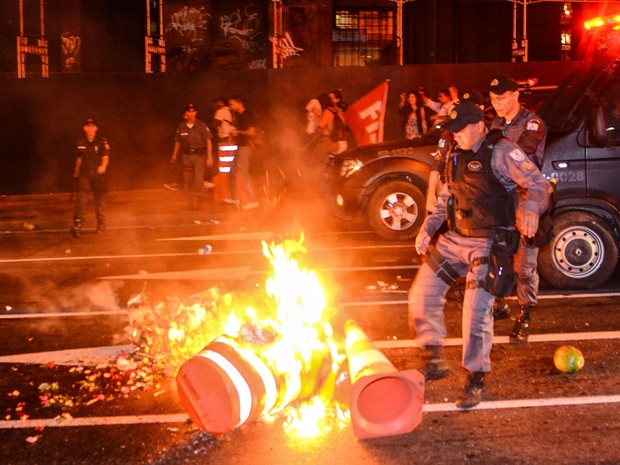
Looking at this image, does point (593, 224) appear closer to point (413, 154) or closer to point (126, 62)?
point (413, 154)

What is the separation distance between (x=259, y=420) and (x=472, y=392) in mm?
1391

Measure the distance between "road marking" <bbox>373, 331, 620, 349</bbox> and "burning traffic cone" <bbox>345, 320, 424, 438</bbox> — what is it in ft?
5.47

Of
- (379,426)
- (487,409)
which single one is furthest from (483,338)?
(379,426)

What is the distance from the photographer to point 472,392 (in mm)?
5594

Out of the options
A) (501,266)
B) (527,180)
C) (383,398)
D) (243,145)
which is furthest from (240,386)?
(243,145)

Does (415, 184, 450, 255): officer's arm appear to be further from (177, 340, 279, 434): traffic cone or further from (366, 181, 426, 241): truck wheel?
(366, 181, 426, 241): truck wheel

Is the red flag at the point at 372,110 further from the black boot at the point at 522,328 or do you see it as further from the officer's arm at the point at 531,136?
the black boot at the point at 522,328

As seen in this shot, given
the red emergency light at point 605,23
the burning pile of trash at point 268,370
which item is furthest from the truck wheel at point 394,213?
the burning pile of trash at point 268,370

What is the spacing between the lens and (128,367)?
6.41 metres

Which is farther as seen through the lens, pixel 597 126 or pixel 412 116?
pixel 412 116

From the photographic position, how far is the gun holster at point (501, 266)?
5.49 m

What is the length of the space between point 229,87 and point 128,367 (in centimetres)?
1263

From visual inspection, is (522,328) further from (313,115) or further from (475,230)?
(313,115)

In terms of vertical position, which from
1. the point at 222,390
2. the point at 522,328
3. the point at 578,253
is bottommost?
the point at 522,328
